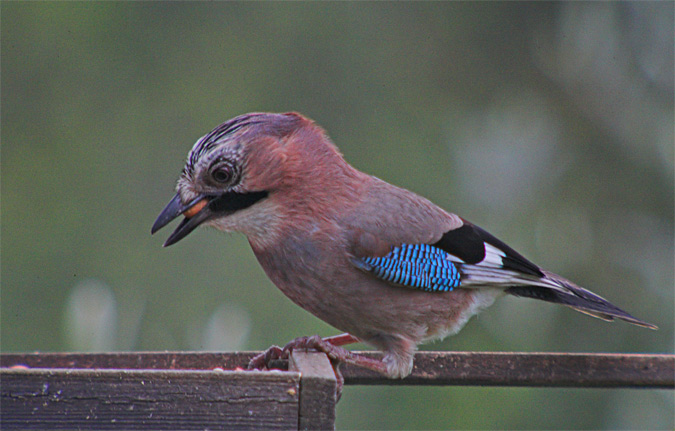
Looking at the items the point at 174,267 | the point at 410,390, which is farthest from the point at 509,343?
the point at 174,267

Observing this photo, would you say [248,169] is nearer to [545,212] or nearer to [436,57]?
[545,212]

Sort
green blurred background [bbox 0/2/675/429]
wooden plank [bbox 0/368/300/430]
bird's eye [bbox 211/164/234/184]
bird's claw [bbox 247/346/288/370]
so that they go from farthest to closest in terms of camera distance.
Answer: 1. green blurred background [bbox 0/2/675/429]
2. bird's claw [bbox 247/346/288/370]
3. bird's eye [bbox 211/164/234/184]
4. wooden plank [bbox 0/368/300/430]

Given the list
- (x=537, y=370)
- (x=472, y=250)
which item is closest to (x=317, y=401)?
(x=537, y=370)

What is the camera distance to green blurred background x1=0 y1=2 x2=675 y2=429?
3.96 meters

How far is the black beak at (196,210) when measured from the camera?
2.19m

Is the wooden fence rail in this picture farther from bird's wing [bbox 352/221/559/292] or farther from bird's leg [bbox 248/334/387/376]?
bird's wing [bbox 352/221/559/292]

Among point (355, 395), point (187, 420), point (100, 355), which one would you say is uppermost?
point (187, 420)

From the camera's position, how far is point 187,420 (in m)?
1.59

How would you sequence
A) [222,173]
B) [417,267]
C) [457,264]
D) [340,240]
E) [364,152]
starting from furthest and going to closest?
[364,152]
[457,264]
[417,267]
[340,240]
[222,173]

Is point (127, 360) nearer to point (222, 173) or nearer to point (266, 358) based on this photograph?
point (266, 358)

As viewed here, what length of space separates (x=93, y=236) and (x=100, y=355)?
198 centimetres

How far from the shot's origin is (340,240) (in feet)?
7.79

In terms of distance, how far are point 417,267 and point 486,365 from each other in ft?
1.17

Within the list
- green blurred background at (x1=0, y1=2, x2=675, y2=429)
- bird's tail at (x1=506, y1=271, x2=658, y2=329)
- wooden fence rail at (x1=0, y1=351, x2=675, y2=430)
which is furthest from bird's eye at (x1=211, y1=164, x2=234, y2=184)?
green blurred background at (x1=0, y1=2, x2=675, y2=429)
